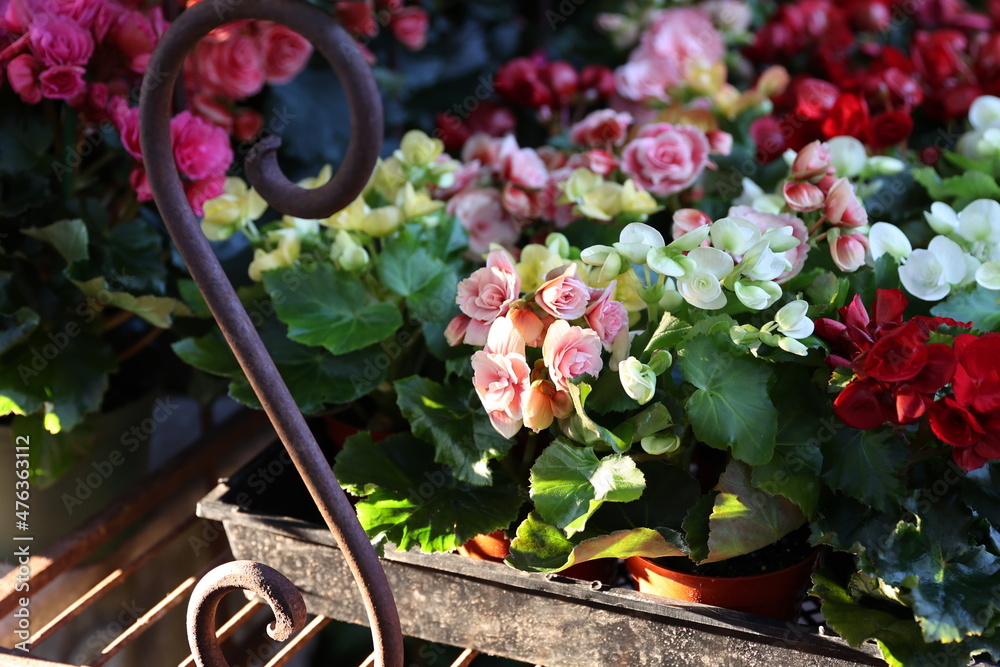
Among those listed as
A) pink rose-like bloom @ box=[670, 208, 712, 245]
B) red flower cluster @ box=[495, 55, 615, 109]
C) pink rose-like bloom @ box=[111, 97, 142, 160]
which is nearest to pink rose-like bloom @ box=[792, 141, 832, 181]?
pink rose-like bloom @ box=[670, 208, 712, 245]

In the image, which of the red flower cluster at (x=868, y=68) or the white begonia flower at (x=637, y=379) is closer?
the white begonia flower at (x=637, y=379)

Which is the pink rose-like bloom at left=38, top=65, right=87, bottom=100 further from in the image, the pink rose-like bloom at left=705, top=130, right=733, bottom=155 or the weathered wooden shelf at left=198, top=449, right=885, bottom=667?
the pink rose-like bloom at left=705, top=130, right=733, bottom=155

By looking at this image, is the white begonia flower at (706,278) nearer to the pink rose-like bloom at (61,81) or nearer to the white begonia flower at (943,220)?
the white begonia flower at (943,220)

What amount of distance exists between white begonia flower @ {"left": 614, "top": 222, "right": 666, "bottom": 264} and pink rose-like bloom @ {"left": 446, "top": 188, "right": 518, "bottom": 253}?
0.95ft

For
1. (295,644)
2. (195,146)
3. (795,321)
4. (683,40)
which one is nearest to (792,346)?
(795,321)

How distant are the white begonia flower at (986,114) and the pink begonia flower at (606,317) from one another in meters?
0.62

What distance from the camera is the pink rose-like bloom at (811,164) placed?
0.72 meters

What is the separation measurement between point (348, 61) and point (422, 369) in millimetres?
409

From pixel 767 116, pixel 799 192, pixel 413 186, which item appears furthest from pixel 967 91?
pixel 413 186

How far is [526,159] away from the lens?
2.91 ft

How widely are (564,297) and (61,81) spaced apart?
546 millimetres

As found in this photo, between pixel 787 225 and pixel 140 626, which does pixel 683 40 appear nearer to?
pixel 787 225

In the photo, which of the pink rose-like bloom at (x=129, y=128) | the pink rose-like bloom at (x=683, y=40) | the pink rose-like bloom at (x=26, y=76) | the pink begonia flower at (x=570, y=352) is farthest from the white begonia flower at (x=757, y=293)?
the pink rose-like bloom at (x=683, y=40)

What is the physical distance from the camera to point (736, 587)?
0.61 metres
